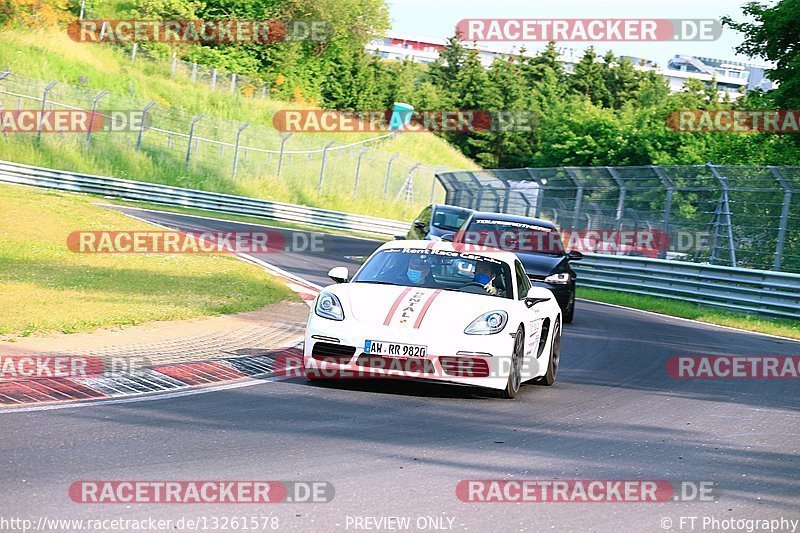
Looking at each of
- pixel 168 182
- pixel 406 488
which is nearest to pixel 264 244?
pixel 168 182

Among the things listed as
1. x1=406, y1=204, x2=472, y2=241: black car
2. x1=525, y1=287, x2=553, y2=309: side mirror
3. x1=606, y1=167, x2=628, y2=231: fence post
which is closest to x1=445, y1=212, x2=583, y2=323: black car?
x1=406, y1=204, x2=472, y2=241: black car

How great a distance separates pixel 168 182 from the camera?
46000 millimetres

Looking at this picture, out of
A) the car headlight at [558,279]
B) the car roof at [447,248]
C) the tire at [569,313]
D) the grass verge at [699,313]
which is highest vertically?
the car roof at [447,248]

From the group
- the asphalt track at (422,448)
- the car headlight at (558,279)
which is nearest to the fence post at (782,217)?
the car headlight at (558,279)

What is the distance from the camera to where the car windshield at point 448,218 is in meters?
25.8

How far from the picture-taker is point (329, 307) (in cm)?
1055

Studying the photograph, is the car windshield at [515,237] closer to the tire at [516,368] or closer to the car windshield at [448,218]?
the car windshield at [448,218]

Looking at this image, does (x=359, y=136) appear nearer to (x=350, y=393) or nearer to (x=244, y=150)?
(x=244, y=150)

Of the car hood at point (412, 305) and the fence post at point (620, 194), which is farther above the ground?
the fence post at point (620, 194)

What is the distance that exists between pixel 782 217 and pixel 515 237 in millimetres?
7495

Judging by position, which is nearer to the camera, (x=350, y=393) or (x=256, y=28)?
(x=350, y=393)

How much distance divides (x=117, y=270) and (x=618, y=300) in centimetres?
1219

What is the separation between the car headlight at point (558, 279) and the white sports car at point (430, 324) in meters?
6.94

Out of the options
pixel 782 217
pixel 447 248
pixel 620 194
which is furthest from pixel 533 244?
pixel 620 194
